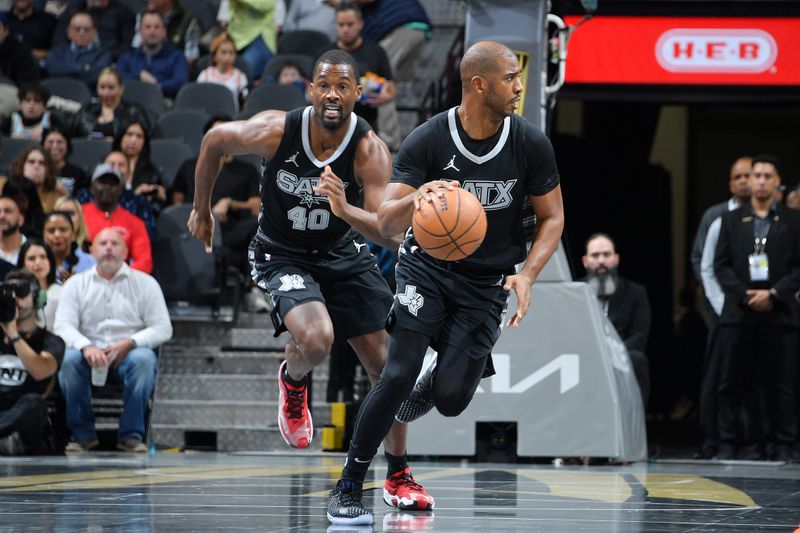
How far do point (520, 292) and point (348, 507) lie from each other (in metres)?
1.14

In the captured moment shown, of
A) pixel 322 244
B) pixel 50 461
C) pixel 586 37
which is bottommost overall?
pixel 50 461

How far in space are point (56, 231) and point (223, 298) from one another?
1885mm

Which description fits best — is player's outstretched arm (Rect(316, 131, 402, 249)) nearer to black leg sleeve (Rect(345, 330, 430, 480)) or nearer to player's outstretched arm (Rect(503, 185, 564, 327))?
black leg sleeve (Rect(345, 330, 430, 480))

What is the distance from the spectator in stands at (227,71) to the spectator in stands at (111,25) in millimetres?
1739

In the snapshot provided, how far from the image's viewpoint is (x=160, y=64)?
1445cm

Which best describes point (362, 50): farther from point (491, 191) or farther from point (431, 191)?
point (431, 191)

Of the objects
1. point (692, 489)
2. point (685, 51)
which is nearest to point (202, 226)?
point (692, 489)

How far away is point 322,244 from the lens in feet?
20.8

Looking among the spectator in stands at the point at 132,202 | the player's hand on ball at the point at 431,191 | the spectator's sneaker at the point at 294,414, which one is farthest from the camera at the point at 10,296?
the player's hand on ball at the point at 431,191

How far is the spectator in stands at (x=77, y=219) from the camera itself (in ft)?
36.5

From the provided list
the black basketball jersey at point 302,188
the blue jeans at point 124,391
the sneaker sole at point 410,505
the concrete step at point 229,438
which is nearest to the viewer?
the sneaker sole at point 410,505

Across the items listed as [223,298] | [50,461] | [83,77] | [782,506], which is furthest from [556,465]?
[83,77]

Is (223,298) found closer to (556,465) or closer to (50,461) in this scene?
(50,461)

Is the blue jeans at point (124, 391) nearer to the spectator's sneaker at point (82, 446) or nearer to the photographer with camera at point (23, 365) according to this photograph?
the spectator's sneaker at point (82, 446)
